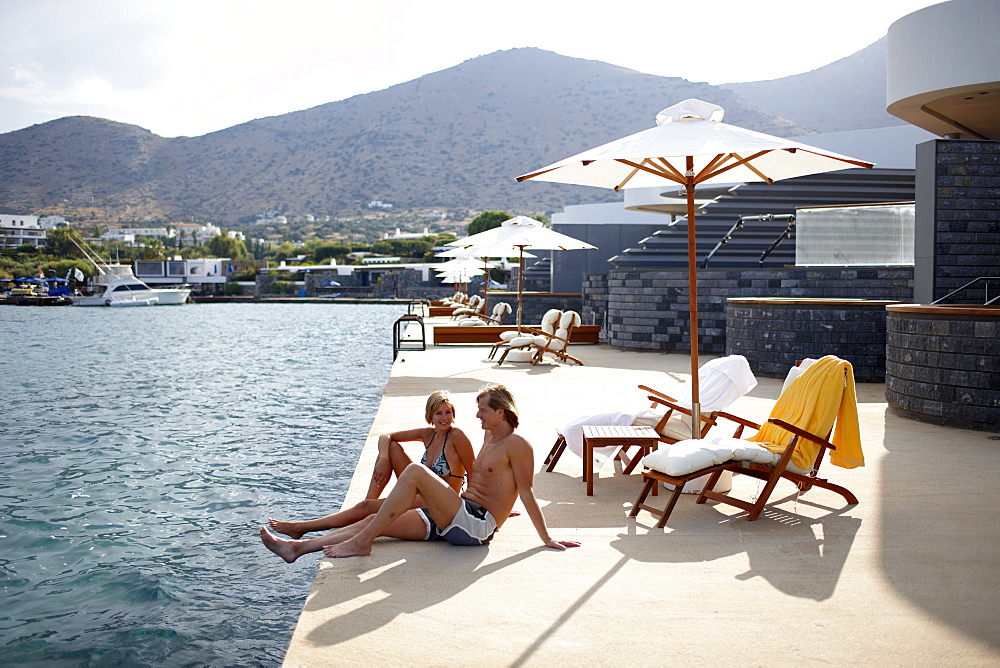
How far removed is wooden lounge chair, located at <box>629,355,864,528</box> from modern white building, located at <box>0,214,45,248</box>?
11966 cm

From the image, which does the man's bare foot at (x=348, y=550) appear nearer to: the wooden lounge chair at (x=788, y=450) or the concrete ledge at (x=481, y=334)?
the wooden lounge chair at (x=788, y=450)

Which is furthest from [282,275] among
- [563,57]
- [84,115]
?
[563,57]

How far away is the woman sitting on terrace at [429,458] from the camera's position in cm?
440

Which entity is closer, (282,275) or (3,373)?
(3,373)

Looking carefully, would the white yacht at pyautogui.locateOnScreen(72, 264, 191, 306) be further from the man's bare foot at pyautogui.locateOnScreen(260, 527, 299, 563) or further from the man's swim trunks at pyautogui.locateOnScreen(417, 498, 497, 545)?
the man's swim trunks at pyautogui.locateOnScreen(417, 498, 497, 545)

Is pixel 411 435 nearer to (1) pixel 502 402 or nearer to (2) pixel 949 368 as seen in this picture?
(1) pixel 502 402

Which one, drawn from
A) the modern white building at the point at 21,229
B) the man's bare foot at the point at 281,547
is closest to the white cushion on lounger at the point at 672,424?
the man's bare foot at the point at 281,547

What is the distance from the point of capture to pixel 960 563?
12.8ft

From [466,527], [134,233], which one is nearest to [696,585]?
[466,527]

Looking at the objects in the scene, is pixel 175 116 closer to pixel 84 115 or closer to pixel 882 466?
pixel 84 115

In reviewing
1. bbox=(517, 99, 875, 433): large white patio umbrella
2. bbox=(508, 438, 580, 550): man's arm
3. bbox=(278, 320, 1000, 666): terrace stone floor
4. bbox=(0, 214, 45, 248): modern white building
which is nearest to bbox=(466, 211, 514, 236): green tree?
bbox=(517, 99, 875, 433): large white patio umbrella

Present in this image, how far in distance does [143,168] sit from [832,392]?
14474 centimetres

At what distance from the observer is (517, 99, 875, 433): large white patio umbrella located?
16.2 ft

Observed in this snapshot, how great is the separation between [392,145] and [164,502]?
13023 cm
